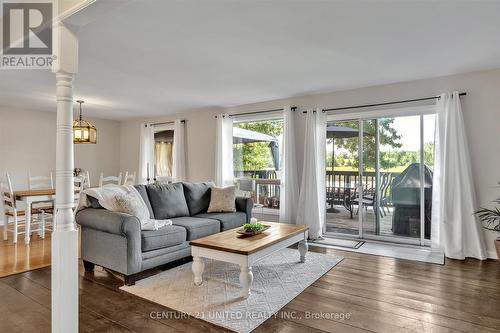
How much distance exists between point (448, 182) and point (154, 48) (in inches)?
157

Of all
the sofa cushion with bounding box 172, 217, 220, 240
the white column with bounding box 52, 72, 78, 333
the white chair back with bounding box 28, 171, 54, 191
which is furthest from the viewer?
the white chair back with bounding box 28, 171, 54, 191

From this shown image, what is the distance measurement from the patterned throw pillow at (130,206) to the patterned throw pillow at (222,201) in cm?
128

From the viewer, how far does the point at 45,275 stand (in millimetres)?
3258

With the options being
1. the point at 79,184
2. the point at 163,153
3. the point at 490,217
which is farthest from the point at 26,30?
the point at 490,217

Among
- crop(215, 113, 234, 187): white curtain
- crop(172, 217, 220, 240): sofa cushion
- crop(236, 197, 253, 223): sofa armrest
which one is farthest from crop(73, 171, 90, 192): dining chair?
crop(236, 197, 253, 223): sofa armrest

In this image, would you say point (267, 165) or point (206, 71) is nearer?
point (206, 71)

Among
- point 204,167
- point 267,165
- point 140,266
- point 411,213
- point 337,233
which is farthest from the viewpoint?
point 204,167

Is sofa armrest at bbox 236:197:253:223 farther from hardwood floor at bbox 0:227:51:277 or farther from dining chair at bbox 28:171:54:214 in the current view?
dining chair at bbox 28:171:54:214

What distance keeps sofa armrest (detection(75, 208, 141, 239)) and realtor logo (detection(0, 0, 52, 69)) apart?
1672 mm

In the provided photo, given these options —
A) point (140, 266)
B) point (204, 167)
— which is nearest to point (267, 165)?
point (204, 167)

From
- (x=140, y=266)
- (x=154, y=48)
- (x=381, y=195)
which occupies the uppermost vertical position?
(x=154, y=48)

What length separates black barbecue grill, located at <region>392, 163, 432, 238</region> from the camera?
445 cm

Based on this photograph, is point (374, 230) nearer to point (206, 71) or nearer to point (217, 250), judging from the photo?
point (217, 250)

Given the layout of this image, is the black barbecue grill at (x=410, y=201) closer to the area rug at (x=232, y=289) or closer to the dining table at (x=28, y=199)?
the area rug at (x=232, y=289)
